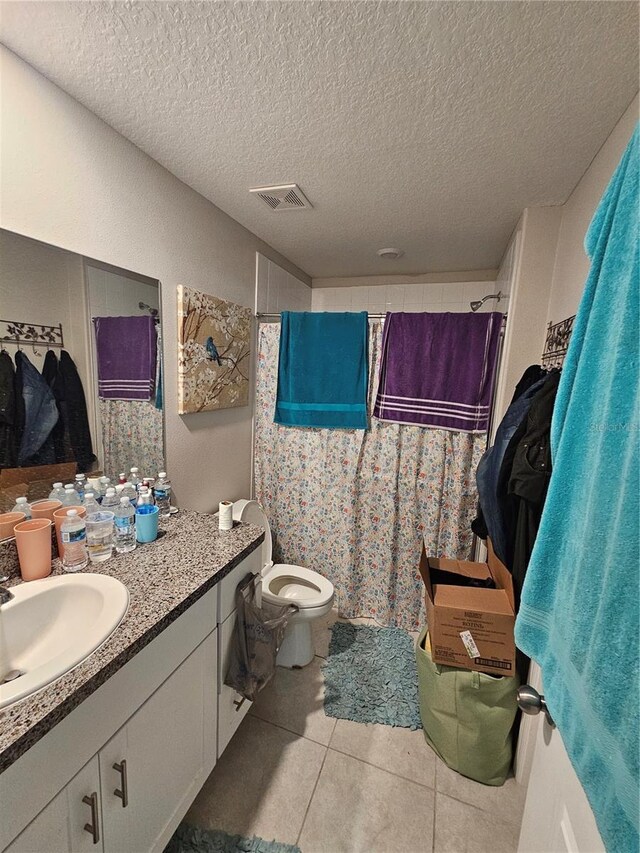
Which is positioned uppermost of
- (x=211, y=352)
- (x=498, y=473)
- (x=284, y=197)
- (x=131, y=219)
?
(x=284, y=197)

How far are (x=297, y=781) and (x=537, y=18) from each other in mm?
2344

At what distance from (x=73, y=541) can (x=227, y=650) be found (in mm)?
614

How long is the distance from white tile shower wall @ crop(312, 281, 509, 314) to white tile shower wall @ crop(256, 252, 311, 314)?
0.27 m

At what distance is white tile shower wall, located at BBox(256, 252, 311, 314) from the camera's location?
6.98 ft

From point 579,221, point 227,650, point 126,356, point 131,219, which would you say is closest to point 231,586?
point 227,650

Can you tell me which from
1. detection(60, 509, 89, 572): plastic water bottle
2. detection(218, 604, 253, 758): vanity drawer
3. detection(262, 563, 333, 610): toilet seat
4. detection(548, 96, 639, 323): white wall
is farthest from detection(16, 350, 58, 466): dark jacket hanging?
detection(548, 96, 639, 323): white wall

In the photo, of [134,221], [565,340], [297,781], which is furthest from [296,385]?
[297,781]

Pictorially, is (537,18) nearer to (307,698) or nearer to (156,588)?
(156,588)

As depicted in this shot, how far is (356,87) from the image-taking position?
97 centimetres

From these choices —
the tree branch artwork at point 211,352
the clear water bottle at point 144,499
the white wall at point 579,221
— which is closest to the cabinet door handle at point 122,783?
the clear water bottle at point 144,499

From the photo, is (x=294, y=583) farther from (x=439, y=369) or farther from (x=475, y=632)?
(x=439, y=369)

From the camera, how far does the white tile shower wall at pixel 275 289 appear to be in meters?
2.13

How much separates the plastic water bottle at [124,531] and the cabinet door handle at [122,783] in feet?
1.75

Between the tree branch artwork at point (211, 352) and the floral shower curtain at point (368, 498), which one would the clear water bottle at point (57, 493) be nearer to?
the tree branch artwork at point (211, 352)
